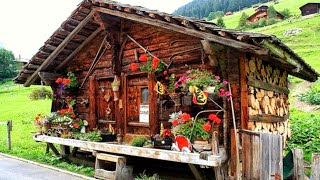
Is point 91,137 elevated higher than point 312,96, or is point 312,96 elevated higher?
point 312,96

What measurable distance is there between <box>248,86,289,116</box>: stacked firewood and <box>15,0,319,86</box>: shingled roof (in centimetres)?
79

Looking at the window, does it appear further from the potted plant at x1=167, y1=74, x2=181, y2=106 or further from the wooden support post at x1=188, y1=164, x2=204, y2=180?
the wooden support post at x1=188, y1=164, x2=204, y2=180

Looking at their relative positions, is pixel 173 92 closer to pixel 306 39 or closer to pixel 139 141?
pixel 139 141

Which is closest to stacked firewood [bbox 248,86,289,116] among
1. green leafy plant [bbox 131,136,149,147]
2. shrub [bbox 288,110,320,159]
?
shrub [bbox 288,110,320,159]

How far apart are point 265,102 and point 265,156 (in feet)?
8.05

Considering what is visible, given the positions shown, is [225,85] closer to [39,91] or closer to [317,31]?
[39,91]

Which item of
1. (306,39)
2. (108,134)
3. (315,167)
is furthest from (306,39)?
(315,167)

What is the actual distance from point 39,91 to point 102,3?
3101cm

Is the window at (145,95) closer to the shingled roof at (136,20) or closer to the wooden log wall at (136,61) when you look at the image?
the wooden log wall at (136,61)

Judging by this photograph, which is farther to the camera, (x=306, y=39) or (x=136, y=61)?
(x=306, y=39)

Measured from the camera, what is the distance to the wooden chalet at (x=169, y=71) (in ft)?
20.8

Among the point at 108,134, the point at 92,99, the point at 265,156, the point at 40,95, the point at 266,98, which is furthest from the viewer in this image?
the point at 40,95

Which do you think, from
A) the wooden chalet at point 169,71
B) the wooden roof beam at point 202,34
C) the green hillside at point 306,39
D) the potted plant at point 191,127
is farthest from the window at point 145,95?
the green hillside at point 306,39

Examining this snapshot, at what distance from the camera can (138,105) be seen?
29.2 ft
